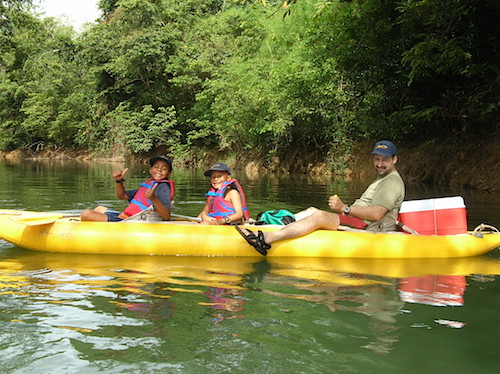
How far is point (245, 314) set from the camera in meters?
3.69

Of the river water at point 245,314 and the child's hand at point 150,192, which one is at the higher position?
the child's hand at point 150,192

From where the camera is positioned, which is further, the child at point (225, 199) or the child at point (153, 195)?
the child at point (225, 199)

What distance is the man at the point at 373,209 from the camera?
559 centimetres

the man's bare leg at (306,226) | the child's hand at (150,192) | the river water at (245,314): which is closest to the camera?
the river water at (245,314)

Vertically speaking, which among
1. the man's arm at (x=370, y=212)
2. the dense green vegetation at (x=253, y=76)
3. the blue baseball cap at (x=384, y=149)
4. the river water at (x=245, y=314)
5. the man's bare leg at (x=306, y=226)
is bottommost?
the river water at (x=245, y=314)

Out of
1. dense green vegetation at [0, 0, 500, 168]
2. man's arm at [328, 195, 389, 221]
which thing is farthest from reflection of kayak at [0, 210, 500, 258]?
dense green vegetation at [0, 0, 500, 168]

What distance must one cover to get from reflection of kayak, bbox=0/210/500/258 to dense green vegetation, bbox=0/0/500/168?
2.51 metres

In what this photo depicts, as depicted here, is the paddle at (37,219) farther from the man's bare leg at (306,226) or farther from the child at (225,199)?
the man's bare leg at (306,226)

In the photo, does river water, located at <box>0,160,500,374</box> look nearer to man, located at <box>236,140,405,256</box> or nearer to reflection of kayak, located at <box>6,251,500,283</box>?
reflection of kayak, located at <box>6,251,500,283</box>

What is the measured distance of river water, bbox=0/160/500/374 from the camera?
2906mm

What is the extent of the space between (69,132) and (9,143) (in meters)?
5.54

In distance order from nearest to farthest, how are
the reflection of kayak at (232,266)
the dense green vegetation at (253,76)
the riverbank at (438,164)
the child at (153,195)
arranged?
the reflection of kayak at (232,266)
the child at (153,195)
the dense green vegetation at (253,76)
the riverbank at (438,164)

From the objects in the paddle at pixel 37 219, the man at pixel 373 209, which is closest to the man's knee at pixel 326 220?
the man at pixel 373 209

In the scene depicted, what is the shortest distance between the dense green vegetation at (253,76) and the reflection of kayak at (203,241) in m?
2.51
